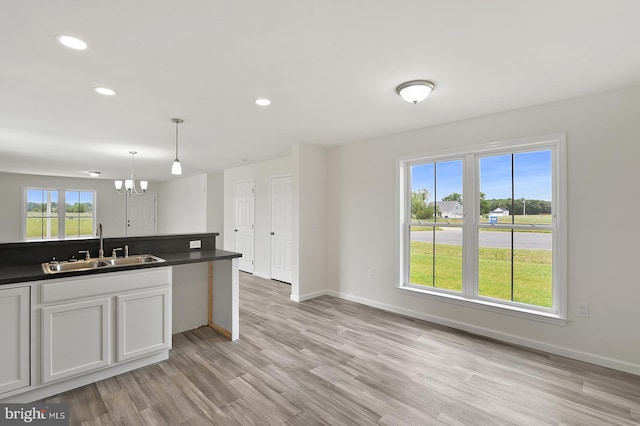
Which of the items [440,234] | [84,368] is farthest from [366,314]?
[84,368]

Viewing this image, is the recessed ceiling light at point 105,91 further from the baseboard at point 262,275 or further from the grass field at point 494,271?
the baseboard at point 262,275

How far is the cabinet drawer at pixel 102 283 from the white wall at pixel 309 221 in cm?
216

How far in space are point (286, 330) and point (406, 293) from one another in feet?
5.34

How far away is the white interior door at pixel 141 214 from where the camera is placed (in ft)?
31.6

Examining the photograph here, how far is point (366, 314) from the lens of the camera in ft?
13.0

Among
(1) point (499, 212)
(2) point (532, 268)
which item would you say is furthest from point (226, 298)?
(2) point (532, 268)

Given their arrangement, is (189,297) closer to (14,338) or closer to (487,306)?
(14,338)

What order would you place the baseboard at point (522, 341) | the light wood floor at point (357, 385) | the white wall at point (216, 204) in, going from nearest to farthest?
the light wood floor at point (357, 385) → the baseboard at point (522, 341) → the white wall at point (216, 204)

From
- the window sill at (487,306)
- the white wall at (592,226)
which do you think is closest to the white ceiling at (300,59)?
the white wall at (592,226)

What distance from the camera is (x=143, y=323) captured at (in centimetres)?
255

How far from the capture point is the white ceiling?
1.61 m

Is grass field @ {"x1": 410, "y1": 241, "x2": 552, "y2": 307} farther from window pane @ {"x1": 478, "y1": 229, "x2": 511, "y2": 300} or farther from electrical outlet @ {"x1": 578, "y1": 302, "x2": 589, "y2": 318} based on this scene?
electrical outlet @ {"x1": 578, "y1": 302, "x2": 589, "y2": 318}

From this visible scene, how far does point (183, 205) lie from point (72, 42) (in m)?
7.34

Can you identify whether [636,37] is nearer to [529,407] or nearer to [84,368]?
[529,407]
